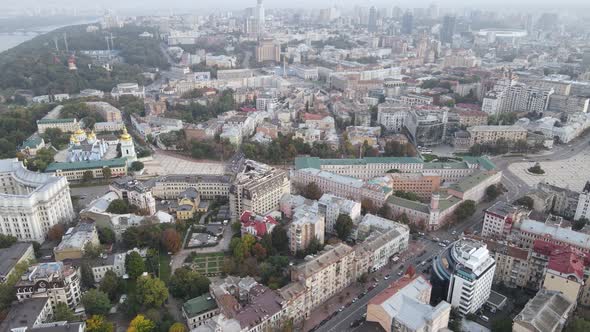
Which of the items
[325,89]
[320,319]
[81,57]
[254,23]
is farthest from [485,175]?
Result: [254,23]

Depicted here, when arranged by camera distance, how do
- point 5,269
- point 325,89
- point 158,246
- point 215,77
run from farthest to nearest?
point 215,77 → point 325,89 → point 158,246 → point 5,269

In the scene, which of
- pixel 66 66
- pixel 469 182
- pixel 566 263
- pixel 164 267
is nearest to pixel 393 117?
pixel 469 182

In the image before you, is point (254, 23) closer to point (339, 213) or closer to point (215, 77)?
point (215, 77)

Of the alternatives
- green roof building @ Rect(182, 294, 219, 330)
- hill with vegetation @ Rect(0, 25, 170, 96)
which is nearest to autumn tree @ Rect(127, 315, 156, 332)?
green roof building @ Rect(182, 294, 219, 330)

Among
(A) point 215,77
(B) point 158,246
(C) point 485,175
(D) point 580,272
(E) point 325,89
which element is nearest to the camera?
(D) point 580,272

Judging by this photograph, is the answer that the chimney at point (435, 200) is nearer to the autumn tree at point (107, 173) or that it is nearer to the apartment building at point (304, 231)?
the apartment building at point (304, 231)

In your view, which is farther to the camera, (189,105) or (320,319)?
(189,105)

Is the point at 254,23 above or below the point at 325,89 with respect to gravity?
above
